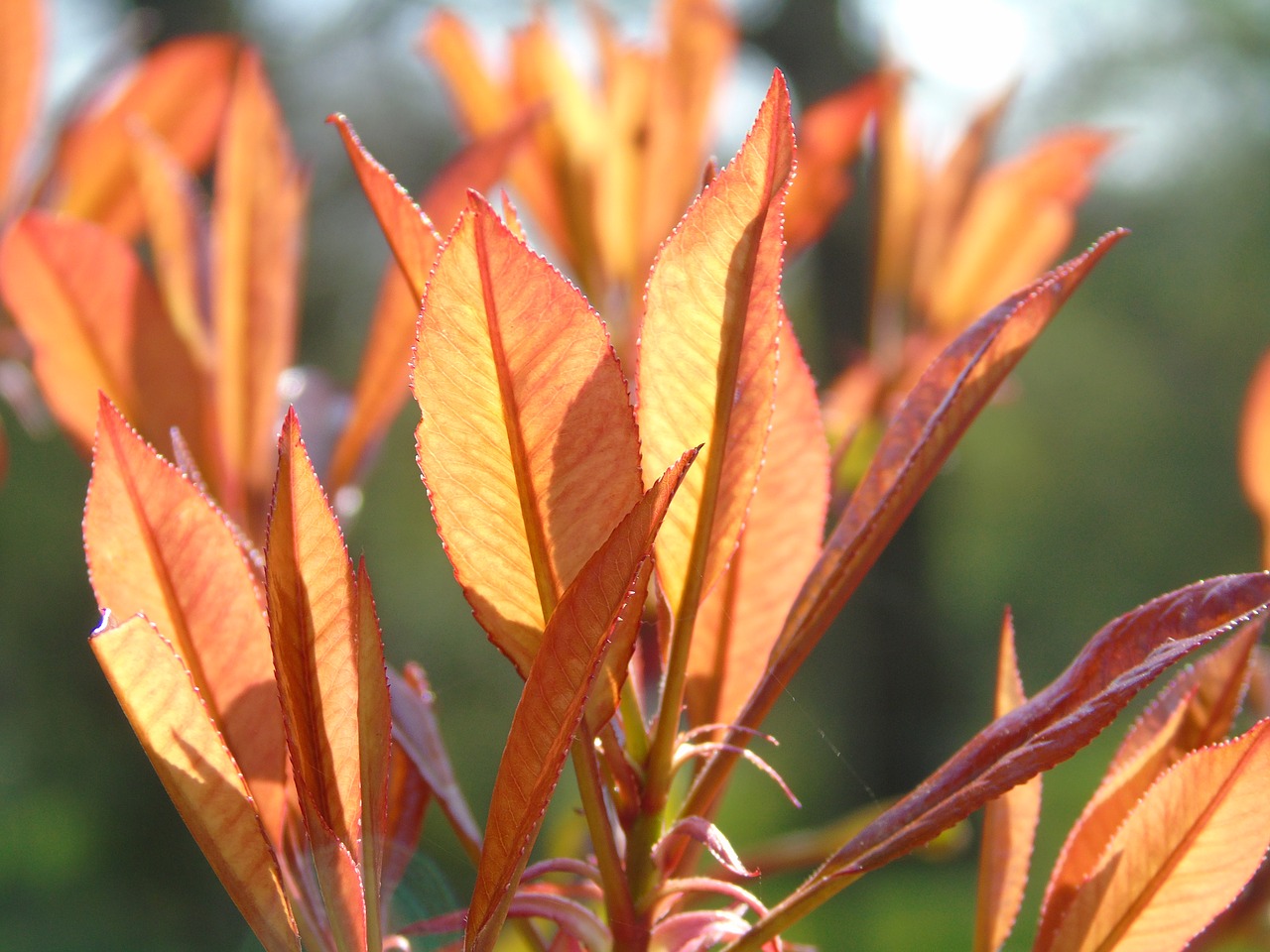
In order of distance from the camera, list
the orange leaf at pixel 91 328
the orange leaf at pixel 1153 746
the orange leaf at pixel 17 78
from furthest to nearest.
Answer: the orange leaf at pixel 17 78 < the orange leaf at pixel 91 328 < the orange leaf at pixel 1153 746

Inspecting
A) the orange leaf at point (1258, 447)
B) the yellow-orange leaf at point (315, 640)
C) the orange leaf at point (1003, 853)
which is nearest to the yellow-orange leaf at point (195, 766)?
the yellow-orange leaf at point (315, 640)

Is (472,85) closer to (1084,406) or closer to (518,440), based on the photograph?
(518,440)

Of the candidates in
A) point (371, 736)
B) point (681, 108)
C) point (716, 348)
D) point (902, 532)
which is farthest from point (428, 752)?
point (902, 532)

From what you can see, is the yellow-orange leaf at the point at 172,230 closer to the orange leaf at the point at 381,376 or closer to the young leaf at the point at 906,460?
the orange leaf at the point at 381,376

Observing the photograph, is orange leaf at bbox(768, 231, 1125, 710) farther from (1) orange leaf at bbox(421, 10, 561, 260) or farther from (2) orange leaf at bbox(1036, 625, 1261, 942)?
(1) orange leaf at bbox(421, 10, 561, 260)

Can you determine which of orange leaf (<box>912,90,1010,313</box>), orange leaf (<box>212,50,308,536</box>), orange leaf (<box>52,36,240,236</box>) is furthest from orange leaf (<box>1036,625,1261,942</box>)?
orange leaf (<box>52,36,240,236</box>)

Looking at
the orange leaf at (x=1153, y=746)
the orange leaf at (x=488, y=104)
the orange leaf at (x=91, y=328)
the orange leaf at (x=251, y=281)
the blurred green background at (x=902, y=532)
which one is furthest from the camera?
the blurred green background at (x=902, y=532)
